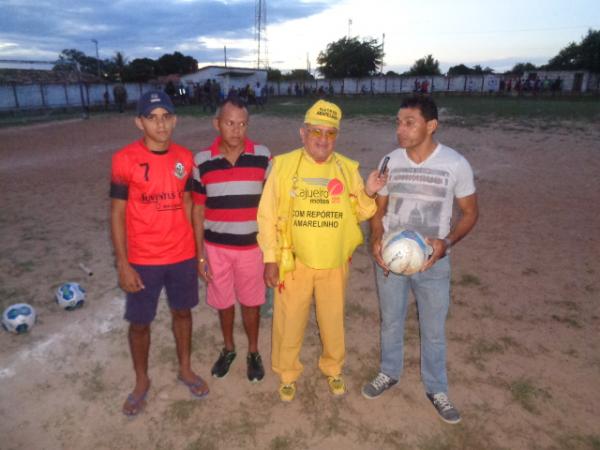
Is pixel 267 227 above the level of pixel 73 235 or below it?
above

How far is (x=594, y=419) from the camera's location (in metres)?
3.24

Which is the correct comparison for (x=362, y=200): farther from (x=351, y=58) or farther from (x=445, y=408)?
(x=351, y=58)

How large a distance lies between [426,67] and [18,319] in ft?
231

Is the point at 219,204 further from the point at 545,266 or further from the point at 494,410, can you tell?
the point at 545,266

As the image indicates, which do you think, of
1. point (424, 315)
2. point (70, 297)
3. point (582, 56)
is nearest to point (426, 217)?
point (424, 315)

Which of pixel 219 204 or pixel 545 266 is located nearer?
pixel 219 204

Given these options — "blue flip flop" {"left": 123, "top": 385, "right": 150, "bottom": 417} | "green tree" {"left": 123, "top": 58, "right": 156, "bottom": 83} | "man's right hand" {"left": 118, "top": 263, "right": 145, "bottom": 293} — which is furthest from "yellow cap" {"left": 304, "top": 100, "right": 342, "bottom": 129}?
"green tree" {"left": 123, "top": 58, "right": 156, "bottom": 83}

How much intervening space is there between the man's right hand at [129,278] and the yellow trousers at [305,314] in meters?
1.06

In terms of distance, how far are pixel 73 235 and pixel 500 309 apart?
21.7ft

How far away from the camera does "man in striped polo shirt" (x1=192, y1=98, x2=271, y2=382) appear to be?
10.6ft

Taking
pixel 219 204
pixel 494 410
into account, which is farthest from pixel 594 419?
pixel 219 204

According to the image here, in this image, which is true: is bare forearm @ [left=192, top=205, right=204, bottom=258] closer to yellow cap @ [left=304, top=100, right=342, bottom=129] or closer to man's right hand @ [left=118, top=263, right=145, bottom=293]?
man's right hand @ [left=118, top=263, right=145, bottom=293]

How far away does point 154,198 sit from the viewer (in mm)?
3059

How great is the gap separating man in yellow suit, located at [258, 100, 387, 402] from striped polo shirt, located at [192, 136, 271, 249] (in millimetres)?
236
